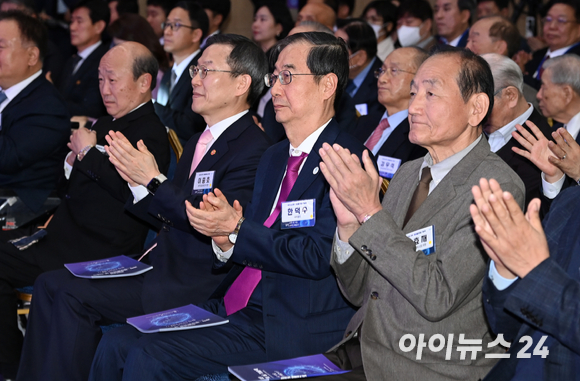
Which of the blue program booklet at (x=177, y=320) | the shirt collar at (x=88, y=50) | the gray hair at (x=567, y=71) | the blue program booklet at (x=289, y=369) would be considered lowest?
the blue program booklet at (x=289, y=369)

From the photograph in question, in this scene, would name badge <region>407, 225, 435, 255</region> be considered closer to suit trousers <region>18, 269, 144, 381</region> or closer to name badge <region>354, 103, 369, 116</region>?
suit trousers <region>18, 269, 144, 381</region>

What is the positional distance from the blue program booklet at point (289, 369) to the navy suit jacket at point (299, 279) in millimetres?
138

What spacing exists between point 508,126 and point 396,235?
5.53 ft

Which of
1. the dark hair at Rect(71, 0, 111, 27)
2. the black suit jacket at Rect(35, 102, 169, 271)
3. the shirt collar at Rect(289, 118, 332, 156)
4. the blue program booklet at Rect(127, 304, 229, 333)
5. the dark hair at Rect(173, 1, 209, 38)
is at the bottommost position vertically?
the blue program booklet at Rect(127, 304, 229, 333)

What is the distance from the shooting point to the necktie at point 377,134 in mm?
4043

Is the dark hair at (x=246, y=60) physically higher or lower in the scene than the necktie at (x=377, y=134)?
higher

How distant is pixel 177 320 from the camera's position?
2.36 metres

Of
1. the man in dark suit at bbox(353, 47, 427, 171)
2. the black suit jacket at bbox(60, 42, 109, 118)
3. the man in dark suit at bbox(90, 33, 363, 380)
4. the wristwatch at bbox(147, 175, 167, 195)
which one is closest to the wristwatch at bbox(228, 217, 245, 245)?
the man in dark suit at bbox(90, 33, 363, 380)

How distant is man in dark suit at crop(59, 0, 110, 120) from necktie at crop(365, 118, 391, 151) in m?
2.33

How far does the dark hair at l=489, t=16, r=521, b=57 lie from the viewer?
4.86 m

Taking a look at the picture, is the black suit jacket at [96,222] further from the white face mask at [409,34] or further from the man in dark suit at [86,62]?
the white face mask at [409,34]

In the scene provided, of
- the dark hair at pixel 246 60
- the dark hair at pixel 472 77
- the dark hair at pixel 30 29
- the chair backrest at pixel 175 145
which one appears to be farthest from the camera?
the dark hair at pixel 30 29

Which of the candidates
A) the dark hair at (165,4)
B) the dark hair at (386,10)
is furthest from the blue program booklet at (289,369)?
the dark hair at (165,4)

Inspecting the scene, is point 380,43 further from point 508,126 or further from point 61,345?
point 61,345
